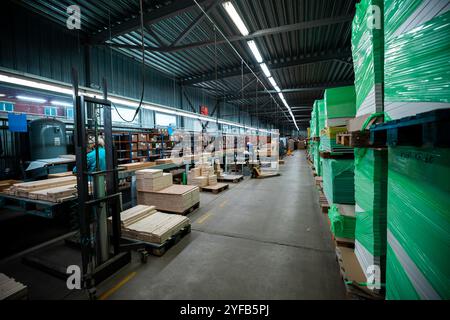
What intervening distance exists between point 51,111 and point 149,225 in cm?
691

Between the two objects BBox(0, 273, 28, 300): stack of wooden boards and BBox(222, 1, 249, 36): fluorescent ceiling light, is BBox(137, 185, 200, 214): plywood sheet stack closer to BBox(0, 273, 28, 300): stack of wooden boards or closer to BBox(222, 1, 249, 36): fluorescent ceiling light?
BBox(0, 273, 28, 300): stack of wooden boards

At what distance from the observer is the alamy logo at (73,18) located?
18.6 ft

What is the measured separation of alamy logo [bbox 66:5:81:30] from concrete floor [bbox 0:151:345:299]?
6.70 meters

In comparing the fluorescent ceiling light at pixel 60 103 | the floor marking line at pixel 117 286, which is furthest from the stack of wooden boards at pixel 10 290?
the fluorescent ceiling light at pixel 60 103

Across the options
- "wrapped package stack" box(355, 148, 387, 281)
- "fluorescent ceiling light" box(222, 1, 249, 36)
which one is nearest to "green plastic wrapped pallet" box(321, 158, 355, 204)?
"wrapped package stack" box(355, 148, 387, 281)

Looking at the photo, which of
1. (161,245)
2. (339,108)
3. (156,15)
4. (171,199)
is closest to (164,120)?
(156,15)

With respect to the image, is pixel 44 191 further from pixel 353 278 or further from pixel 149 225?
pixel 353 278

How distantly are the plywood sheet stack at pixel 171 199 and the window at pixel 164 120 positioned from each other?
7.17 metres


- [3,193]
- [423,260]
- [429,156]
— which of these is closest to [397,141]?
[429,156]

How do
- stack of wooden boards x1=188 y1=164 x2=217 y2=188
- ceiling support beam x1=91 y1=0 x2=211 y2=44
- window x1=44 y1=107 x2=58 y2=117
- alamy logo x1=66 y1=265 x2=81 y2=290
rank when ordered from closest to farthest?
alamy logo x1=66 y1=265 x2=81 y2=290, ceiling support beam x1=91 y1=0 x2=211 y2=44, window x1=44 y1=107 x2=58 y2=117, stack of wooden boards x1=188 y1=164 x2=217 y2=188

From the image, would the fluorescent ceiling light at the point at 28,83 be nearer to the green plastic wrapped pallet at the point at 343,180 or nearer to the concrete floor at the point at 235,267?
the concrete floor at the point at 235,267

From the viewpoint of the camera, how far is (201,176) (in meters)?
8.23

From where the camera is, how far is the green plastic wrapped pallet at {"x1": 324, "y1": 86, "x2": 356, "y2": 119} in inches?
139

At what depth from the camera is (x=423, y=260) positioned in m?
1.20
